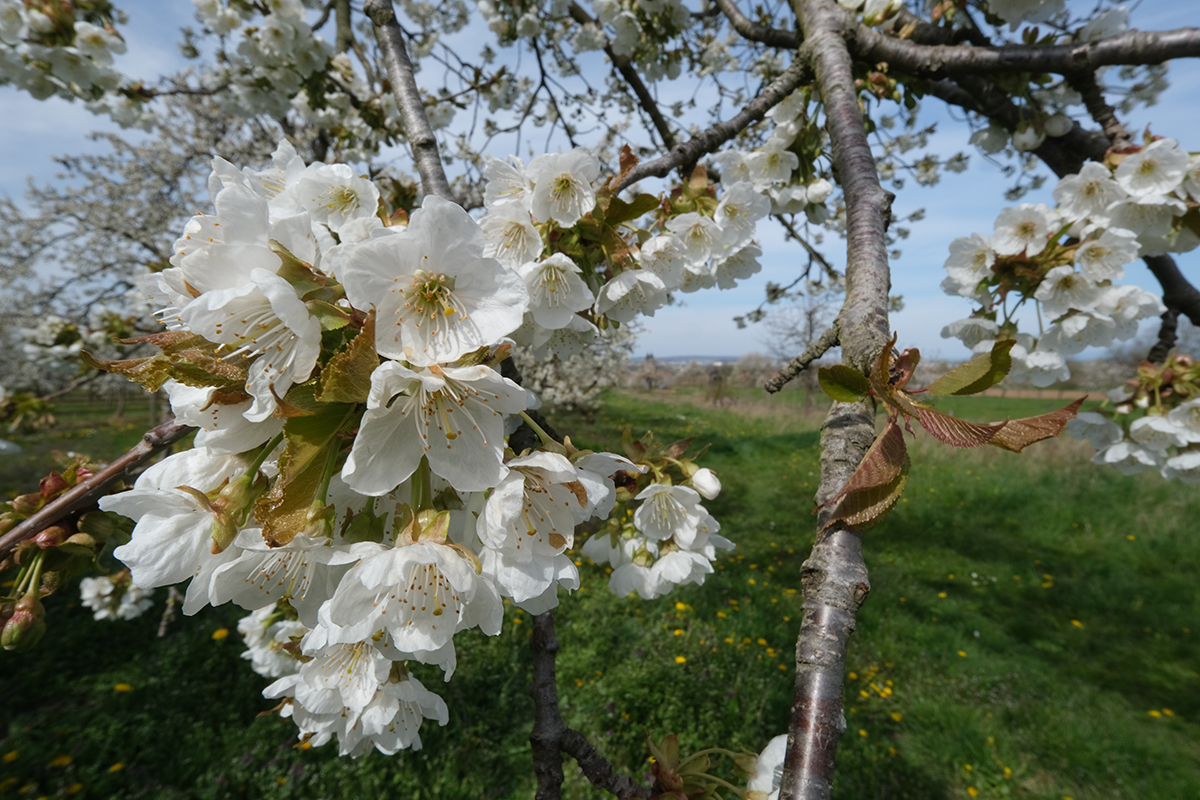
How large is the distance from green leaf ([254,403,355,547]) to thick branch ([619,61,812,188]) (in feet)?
3.32

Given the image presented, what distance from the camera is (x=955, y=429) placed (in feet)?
2.31

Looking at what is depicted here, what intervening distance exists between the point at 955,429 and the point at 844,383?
15 cm

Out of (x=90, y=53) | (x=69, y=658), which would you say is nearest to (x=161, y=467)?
(x=90, y=53)

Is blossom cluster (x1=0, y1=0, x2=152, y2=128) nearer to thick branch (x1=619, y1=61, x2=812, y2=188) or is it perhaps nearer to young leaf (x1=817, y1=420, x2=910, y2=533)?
thick branch (x1=619, y1=61, x2=812, y2=188)

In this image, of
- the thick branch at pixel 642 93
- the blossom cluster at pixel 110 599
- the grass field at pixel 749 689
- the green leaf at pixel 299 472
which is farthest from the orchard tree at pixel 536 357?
the blossom cluster at pixel 110 599

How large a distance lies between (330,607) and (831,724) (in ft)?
2.01

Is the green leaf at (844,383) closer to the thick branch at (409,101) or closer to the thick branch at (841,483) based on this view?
Result: the thick branch at (841,483)

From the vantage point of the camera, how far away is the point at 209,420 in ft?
2.13

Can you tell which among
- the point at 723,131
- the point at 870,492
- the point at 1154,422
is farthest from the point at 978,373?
the point at 1154,422

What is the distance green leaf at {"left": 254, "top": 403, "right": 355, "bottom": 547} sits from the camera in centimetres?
60

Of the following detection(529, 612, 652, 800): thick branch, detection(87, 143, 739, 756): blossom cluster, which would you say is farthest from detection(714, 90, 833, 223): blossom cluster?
detection(529, 612, 652, 800): thick branch

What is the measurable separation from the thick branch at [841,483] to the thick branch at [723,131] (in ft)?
1.15

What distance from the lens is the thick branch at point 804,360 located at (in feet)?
3.45

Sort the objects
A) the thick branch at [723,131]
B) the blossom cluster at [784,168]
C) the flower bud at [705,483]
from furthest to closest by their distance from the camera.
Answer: the blossom cluster at [784,168], the thick branch at [723,131], the flower bud at [705,483]
